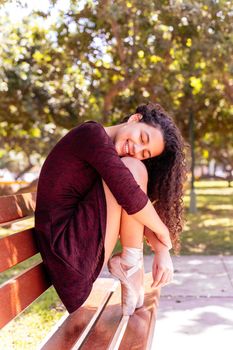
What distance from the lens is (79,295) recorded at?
2475mm

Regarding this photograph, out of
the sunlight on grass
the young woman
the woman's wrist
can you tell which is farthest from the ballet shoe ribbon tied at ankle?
the sunlight on grass

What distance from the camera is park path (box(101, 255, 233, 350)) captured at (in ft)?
11.2

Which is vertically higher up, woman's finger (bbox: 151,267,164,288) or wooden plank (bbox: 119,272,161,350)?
woman's finger (bbox: 151,267,164,288)

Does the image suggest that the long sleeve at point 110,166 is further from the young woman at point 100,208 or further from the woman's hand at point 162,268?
the woman's hand at point 162,268

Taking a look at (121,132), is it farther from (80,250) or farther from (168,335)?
(168,335)

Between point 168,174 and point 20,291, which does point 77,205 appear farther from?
point 168,174

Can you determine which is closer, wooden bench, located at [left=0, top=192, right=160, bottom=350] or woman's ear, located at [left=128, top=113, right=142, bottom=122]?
wooden bench, located at [left=0, top=192, right=160, bottom=350]

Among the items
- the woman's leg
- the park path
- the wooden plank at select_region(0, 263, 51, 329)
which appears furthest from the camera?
the park path

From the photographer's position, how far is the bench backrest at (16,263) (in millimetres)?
2121

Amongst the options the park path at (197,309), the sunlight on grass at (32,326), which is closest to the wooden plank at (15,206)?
the sunlight on grass at (32,326)

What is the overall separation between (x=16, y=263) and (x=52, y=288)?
3256 mm

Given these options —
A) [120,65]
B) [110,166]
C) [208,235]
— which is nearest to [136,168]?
[110,166]

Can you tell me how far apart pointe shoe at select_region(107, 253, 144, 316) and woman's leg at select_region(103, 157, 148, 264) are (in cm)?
6

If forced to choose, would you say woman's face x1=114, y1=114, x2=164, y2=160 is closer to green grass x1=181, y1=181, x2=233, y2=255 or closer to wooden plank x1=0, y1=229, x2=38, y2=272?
wooden plank x1=0, y1=229, x2=38, y2=272
